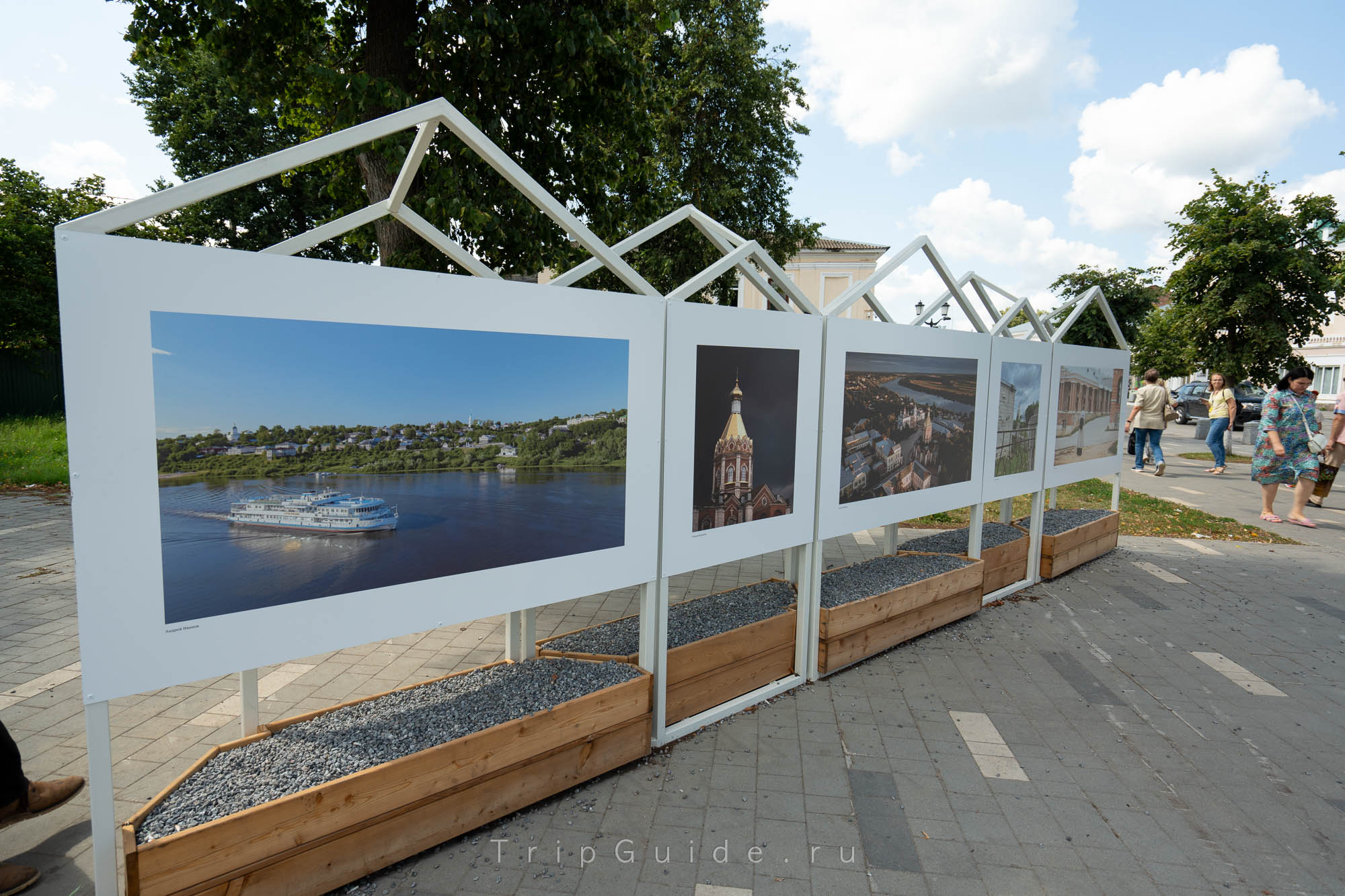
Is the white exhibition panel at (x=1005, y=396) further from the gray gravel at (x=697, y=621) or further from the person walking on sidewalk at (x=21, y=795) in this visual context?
the person walking on sidewalk at (x=21, y=795)

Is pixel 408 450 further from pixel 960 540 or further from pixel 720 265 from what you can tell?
pixel 960 540

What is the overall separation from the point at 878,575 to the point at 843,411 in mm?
1773

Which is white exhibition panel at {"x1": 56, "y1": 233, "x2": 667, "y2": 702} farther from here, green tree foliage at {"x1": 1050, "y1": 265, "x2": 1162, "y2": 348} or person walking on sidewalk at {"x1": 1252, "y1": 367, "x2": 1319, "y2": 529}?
green tree foliage at {"x1": 1050, "y1": 265, "x2": 1162, "y2": 348}

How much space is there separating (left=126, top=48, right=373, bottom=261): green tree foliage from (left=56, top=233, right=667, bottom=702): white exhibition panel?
24124 mm

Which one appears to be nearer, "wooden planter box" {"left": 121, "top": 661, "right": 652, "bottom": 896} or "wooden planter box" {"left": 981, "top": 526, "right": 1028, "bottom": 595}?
"wooden planter box" {"left": 121, "top": 661, "right": 652, "bottom": 896}

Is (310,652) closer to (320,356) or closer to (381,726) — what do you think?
(381,726)

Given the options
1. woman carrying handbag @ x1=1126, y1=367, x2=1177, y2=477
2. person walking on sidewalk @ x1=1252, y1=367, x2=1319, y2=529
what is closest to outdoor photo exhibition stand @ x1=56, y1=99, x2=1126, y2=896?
person walking on sidewalk @ x1=1252, y1=367, x2=1319, y2=529

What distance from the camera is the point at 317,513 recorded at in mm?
2881

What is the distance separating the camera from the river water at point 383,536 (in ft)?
8.57

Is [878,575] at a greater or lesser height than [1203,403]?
lesser

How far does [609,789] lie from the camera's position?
3.75 metres

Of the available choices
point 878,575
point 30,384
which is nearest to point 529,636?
point 878,575

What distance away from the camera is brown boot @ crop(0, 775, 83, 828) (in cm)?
333

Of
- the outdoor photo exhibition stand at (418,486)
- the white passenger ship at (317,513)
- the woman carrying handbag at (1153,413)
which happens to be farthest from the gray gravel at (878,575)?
the woman carrying handbag at (1153,413)
